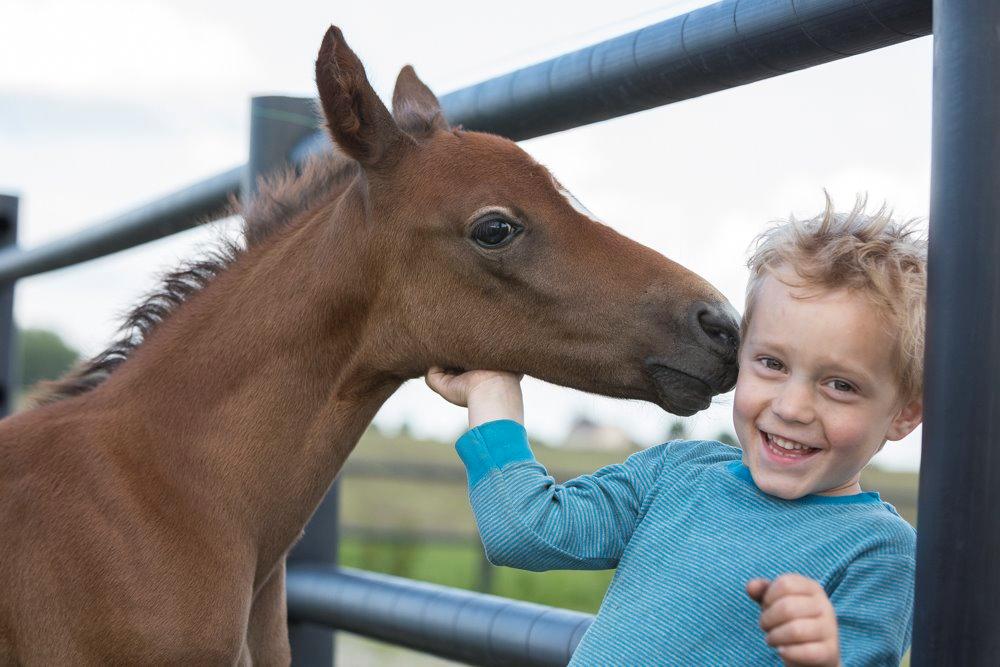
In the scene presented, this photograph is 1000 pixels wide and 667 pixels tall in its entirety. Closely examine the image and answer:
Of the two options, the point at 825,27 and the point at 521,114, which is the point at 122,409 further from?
the point at 825,27

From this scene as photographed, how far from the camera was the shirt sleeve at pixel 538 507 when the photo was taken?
3.55 ft

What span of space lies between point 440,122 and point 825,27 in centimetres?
70

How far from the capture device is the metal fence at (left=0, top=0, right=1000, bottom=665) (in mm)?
722

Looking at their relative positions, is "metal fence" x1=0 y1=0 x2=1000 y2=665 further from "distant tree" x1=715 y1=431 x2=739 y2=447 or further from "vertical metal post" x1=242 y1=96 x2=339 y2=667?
"distant tree" x1=715 y1=431 x2=739 y2=447

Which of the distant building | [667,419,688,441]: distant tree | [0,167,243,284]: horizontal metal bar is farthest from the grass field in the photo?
[667,419,688,441]: distant tree

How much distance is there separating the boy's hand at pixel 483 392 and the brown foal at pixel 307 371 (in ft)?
0.20

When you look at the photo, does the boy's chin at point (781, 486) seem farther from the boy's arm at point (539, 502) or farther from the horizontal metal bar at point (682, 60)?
the horizontal metal bar at point (682, 60)

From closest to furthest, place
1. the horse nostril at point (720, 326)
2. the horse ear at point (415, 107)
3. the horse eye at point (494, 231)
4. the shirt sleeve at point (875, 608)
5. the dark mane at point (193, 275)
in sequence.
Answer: the shirt sleeve at point (875, 608) < the horse nostril at point (720, 326) < the horse eye at point (494, 231) < the horse ear at point (415, 107) < the dark mane at point (193, 275)

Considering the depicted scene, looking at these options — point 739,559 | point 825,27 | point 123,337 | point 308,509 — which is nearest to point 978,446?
point 739,559

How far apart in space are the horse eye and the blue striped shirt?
0.36 m

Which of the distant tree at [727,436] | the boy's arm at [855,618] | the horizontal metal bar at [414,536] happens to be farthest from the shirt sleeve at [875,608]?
the horizontal metal bar at [414,536]

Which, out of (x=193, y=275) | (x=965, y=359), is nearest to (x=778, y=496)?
(x=965, y=359)

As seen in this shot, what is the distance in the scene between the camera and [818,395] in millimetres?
983

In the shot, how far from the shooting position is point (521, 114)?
4.83ft
